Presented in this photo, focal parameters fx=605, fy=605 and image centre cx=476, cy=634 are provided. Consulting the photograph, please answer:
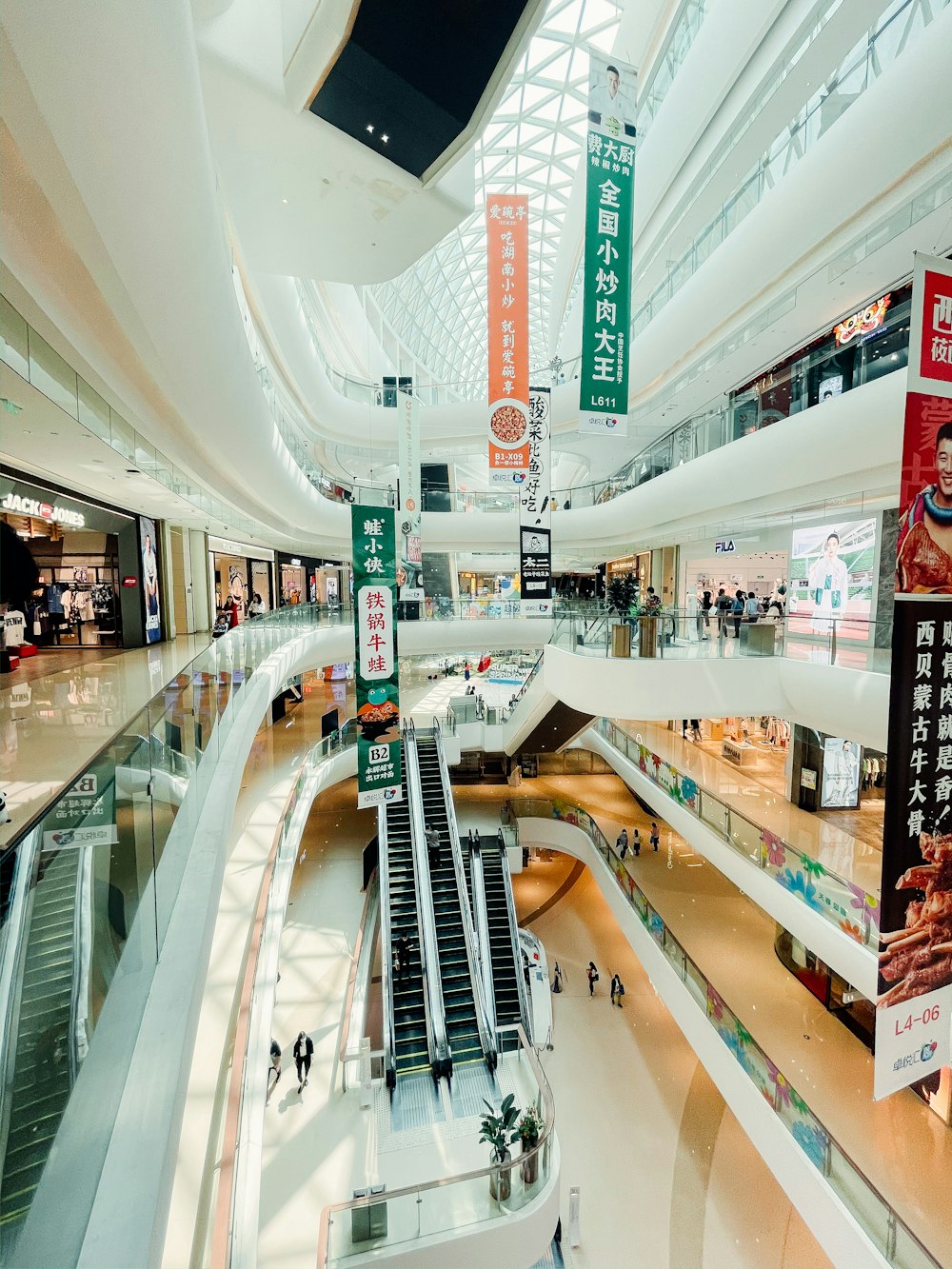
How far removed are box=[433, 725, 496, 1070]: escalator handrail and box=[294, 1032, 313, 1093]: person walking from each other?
2.62 m

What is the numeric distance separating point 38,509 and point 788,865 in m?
10.6

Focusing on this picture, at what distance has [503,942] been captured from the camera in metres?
13.1

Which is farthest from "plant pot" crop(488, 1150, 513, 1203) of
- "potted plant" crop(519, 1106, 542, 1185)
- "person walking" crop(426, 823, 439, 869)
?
"person walking" crop(426, 823, 439, 869)

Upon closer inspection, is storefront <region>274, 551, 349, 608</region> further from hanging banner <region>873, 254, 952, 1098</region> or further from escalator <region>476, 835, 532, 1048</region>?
hanging banner <region>873, 254, 952, 1098</region>

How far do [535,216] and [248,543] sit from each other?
1607cm

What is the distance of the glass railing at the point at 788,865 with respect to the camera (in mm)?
6352

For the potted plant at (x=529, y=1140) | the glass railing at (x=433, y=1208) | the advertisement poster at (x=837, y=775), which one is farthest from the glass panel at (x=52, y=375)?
the advertisement poster at (x=837, y=775)

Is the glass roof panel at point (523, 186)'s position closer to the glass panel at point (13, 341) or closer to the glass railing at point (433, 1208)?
the glass panel at point (13, 341)

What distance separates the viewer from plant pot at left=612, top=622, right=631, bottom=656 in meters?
8.97

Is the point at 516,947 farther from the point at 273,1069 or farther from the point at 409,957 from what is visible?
the point at 273,1069

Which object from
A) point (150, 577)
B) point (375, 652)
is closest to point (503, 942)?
point (375, 652)

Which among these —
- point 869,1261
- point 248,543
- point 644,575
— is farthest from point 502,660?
point 869,1261

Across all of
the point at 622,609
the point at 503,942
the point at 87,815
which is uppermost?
the point at 622,609

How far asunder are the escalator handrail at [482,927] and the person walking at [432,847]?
1357 millimetres
